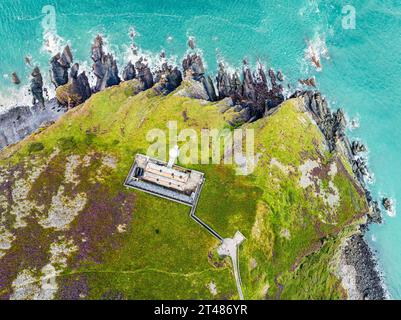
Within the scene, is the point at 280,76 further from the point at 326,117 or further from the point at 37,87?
the point at 37,87

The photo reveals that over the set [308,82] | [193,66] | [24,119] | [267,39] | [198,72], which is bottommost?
[24,119]

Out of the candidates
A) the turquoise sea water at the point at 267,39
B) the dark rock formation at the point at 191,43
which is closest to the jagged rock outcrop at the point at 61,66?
the turquoise sea water at the point at 267,39

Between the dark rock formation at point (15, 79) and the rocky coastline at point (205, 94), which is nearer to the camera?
the rocky coastline at point (205, 94)

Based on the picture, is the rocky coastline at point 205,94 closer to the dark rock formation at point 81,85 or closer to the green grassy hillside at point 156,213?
the dark rock formation at point 81,85

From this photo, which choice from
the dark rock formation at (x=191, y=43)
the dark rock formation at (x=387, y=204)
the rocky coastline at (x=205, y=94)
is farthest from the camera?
the dark rock formation at (x=191, y=43)

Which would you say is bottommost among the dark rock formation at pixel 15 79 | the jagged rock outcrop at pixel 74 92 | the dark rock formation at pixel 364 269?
the dark rock formation at pixel 364 269

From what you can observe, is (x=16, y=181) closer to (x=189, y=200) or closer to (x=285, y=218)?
(x=189, y=200)

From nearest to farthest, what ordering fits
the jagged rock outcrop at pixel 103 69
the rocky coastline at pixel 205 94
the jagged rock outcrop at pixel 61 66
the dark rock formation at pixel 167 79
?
1. the rocky coastline at pixel 205 94
2. the dark rock formation at pixel 167 79
3. the jagged rock outcrop at pixel 103 69
4. the jagged rock outcrop at pixel 61 66

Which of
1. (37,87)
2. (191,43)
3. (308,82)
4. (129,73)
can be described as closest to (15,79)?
(37,87)
